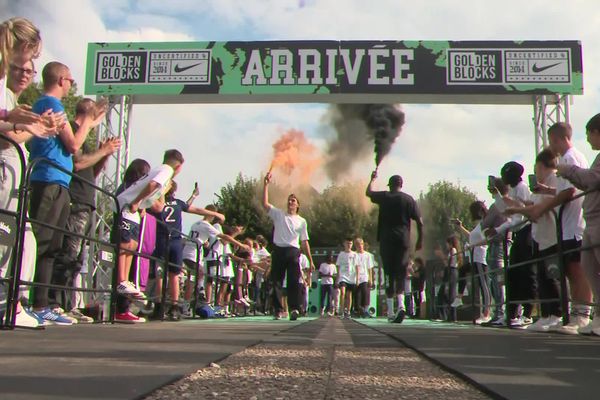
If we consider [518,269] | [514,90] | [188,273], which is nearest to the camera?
[518,269]

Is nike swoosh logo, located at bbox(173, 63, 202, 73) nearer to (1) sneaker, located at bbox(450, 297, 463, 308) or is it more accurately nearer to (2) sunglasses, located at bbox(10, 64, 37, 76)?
(1) sneaker, located at bbox(450, 297, 463, 308)

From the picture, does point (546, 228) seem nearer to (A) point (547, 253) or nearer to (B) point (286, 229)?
(A) point (547, 253)

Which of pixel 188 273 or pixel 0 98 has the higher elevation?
pixel 0 98

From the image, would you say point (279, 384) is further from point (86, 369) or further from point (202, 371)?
point (86, 369)

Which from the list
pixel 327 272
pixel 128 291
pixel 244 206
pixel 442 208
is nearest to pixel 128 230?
pixel 128 291

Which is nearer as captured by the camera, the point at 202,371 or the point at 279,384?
the point at 279,384

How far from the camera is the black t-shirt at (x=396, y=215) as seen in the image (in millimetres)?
8711

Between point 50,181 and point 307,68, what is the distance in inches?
344

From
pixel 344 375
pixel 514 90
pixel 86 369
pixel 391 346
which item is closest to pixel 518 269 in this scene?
pixel 391 346

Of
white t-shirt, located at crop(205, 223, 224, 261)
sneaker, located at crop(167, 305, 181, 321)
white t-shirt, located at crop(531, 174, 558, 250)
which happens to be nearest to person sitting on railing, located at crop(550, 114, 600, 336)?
white t-shirt, located at crop(531, 174, 558, 250)

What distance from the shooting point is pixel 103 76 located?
12.6 metres

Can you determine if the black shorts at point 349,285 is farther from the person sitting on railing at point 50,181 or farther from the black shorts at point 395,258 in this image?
the person sitting on railing at point 50,181

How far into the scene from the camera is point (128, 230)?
6.10 meters

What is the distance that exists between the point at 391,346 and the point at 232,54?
9910mm
